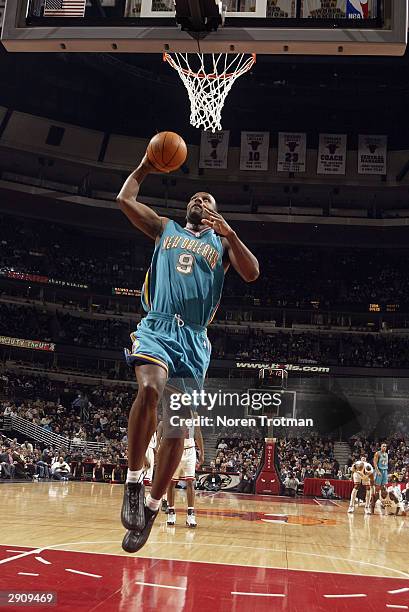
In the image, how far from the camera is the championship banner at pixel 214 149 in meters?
29.8

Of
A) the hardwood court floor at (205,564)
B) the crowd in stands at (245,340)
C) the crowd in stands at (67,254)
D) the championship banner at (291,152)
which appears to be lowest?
the hardwood court floor at (205,564)

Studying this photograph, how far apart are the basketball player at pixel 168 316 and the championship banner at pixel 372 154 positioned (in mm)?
26804

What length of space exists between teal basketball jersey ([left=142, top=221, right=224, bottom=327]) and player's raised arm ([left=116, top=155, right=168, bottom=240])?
7 cm

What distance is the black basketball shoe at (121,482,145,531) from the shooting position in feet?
11.6

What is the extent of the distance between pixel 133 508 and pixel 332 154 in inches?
1110

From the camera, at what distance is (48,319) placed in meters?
33.3

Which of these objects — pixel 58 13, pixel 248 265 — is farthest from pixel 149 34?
pixel 248 265

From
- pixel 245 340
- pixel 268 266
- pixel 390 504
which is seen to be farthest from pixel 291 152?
pixel 390 504

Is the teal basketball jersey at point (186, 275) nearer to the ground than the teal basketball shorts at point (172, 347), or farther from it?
farther from it

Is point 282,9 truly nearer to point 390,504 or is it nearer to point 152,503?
point 152,503

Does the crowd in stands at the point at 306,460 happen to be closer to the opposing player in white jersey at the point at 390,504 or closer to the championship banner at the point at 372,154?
the opposing player in white jersey at the point at 390,504

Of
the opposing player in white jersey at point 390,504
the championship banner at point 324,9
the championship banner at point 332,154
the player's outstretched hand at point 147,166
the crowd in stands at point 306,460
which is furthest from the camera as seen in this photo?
the championship banner at point 332,154
